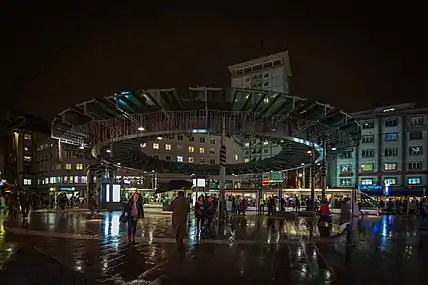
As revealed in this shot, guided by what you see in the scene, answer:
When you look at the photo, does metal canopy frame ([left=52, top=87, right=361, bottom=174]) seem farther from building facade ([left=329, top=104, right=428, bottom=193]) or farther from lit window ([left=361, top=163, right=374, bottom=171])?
lit window ([left=361, top=163, right=374, bottom=171])

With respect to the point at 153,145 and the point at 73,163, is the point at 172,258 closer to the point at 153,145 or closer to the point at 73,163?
the point at 153,145

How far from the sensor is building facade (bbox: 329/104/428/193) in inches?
3494

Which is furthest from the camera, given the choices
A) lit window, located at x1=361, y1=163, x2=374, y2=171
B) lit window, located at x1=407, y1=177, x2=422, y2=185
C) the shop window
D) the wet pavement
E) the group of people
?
lit window, located at x1=361, y1=163, x2=374, y2=171

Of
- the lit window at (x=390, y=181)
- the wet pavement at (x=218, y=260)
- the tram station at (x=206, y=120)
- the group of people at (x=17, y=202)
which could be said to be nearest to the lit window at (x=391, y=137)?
the lit window at (x=390, y=181)

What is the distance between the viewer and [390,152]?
92750mm

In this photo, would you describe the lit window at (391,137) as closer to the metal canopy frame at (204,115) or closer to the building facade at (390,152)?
the building facade at (390,152)

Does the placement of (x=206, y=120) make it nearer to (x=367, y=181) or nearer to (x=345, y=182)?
(x=367, y=181)

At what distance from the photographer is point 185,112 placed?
29.7 metres

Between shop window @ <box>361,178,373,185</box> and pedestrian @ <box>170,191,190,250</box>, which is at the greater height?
pedestrian @ <box>170,191,190,250</box>

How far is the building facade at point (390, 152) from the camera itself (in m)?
88.8

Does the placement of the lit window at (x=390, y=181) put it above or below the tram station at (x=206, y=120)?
below

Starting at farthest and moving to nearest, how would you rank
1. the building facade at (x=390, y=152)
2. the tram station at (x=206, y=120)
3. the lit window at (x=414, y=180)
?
the building facade at (x=390, y=152) → the lit window at (x=414, y=180) → the tram station at (x=206, y=120)

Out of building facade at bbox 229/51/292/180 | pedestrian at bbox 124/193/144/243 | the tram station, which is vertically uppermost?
building facade at bbox 229/51/292/180

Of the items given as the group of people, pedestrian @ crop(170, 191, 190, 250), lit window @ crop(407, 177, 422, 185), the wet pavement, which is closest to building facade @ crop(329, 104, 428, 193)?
lit window @ crop(407, 177, 422, 185)
